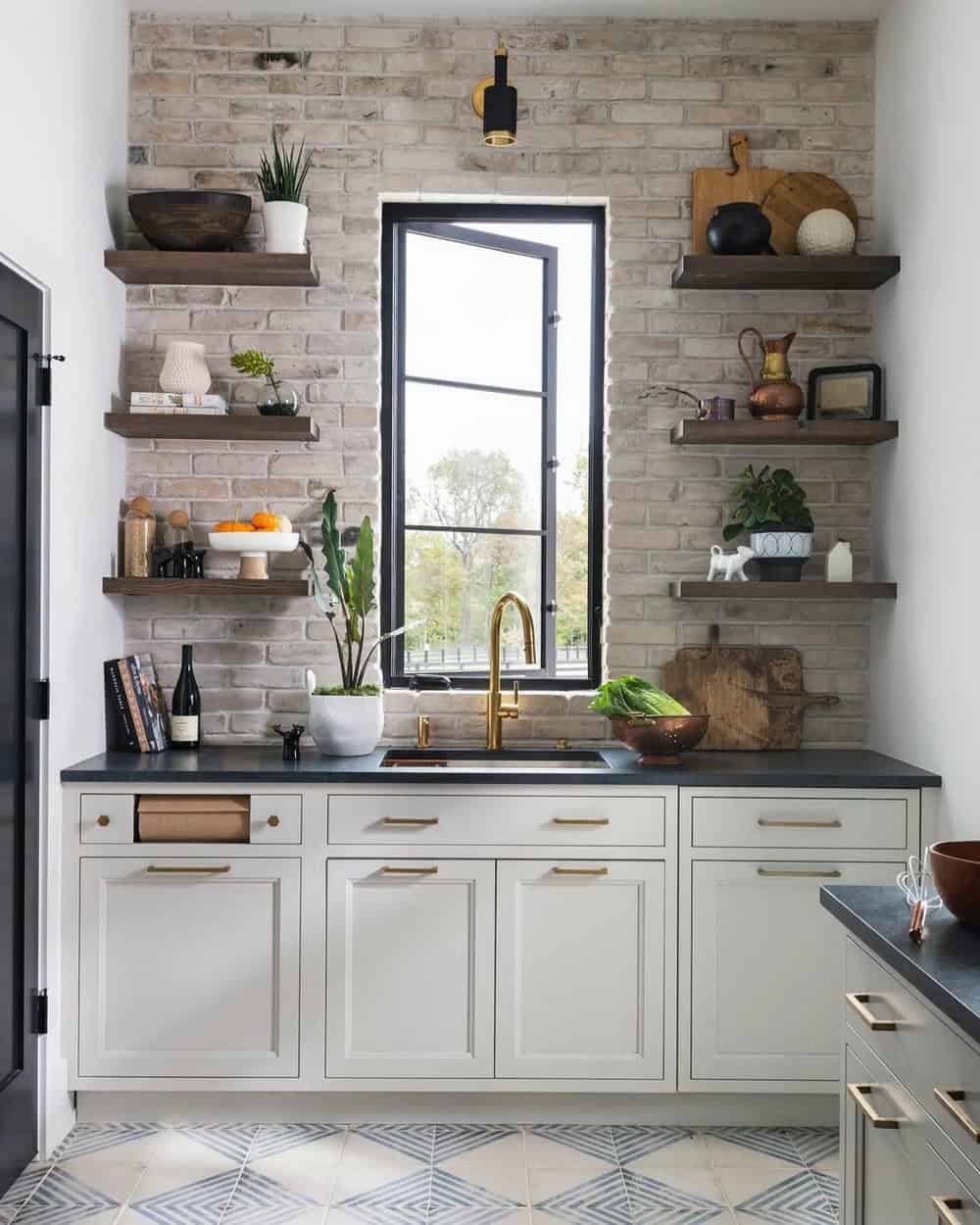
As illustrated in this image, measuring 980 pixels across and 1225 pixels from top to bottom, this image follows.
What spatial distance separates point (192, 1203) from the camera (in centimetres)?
258

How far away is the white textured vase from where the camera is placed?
10.9 ft

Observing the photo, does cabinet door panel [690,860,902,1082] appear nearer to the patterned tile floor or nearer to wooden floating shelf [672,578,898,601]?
the patterned tile floor

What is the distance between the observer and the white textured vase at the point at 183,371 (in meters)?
3.33

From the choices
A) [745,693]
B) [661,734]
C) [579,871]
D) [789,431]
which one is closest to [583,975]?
[579,871]

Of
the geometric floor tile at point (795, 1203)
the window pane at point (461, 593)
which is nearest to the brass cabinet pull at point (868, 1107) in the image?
the geometric floor tile at point (795, 1203)

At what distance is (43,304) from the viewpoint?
278 centimetres

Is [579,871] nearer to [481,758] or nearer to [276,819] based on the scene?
[481,758]

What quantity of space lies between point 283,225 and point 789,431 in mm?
1556

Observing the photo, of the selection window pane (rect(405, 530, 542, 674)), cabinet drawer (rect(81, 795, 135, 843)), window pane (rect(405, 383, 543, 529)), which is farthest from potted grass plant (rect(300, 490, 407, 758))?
cabinet drawer (rect(81, 795, 135, 843))

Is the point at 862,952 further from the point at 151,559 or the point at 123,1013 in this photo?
the point at 151,559

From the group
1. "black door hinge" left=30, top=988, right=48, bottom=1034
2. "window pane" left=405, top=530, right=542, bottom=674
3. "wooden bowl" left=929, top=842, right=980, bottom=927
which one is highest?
"window pane" left=405, top=530, right=542, bottom=674

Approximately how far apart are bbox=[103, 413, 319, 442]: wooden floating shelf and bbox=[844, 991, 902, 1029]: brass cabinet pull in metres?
2.14

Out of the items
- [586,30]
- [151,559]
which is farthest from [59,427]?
[586,30]

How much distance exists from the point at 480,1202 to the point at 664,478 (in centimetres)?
203
